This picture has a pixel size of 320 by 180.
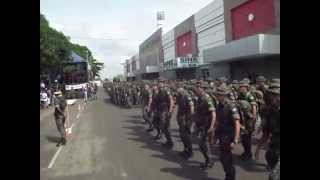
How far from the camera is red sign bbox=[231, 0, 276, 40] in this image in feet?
94.8

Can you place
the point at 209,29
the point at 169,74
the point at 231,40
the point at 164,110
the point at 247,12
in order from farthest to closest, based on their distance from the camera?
1. the point at 169,74
2. the point at 209,29
3. the point at 231,40
4. the point at 247,12
5. the point at 164,110

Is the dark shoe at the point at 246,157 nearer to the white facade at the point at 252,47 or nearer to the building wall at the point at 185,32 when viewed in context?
the white facade at the point at 252,47

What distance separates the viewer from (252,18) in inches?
1243

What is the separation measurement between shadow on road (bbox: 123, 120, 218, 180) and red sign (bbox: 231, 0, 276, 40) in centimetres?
1365

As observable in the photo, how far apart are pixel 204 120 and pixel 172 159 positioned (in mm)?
1539

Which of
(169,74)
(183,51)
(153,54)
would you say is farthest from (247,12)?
(153,54)

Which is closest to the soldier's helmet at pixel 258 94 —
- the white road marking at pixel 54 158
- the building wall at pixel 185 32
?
the white road marking at pixel 54 158

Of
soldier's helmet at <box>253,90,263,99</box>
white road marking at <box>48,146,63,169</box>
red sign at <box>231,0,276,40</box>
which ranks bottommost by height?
white road marking at <box>48,146,63,169</box>

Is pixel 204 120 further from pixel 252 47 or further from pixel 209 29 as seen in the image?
pixel 209 29

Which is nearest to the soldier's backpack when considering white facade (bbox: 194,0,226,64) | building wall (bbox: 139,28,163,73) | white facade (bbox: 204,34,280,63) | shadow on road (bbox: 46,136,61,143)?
shadow on road (bbox: 46,136,61,143)

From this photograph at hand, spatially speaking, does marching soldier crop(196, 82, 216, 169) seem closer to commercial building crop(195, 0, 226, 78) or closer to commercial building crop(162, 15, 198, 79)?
commercial building crop(195, 0, 226, 78)

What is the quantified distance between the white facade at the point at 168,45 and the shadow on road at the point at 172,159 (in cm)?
4066

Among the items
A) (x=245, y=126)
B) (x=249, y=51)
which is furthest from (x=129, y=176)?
(x=249, y=51)
